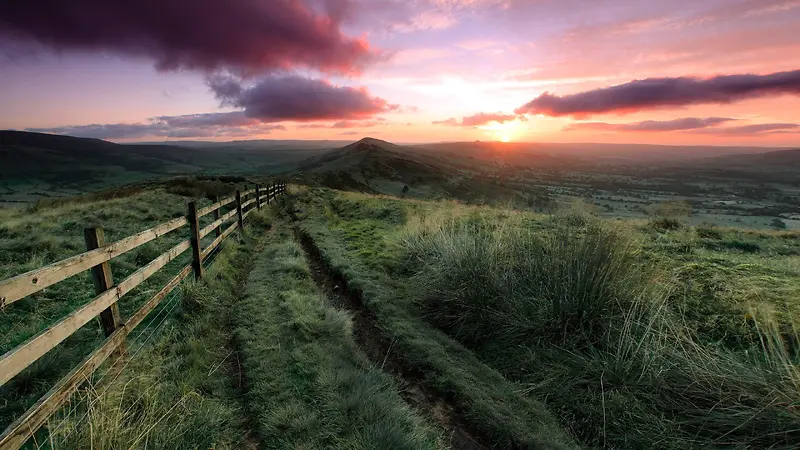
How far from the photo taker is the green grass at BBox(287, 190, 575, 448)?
4.11 meters

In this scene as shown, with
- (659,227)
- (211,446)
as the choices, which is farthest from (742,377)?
(659,227)

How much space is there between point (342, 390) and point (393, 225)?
→ 10.6 meters

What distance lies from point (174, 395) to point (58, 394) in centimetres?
94

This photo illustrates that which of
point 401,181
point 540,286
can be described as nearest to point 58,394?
point 540,286

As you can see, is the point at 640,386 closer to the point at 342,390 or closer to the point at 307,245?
the point at 342,390

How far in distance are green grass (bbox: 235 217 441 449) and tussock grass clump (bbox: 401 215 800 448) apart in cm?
203

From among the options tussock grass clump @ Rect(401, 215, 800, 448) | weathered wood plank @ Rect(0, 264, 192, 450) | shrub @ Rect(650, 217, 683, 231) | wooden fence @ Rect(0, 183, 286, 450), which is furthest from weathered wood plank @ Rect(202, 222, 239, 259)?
shrub @ Rect(650, 217, 683, 231)

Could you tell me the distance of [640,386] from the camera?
4.55 m

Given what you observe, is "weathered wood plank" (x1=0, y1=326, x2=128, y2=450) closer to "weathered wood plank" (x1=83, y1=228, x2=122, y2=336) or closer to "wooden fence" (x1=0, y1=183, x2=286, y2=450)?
"wooden fence" (x1=0, y1=183, x2=286, y2=450)

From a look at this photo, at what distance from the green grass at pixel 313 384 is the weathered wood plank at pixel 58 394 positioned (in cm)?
141

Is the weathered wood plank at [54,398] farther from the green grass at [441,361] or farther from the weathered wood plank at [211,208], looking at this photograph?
the weathered wood plank at [211,208]

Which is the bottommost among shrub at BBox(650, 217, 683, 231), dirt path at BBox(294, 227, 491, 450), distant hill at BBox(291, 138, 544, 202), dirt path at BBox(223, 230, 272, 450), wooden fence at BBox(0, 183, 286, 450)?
distant hill at BBox(291, 138, 544, 202)

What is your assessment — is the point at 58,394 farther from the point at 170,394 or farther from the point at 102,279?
the point at 102,279

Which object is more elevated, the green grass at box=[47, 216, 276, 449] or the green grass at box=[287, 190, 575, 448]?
the green grass at box=[47, 216, 276, 449]
